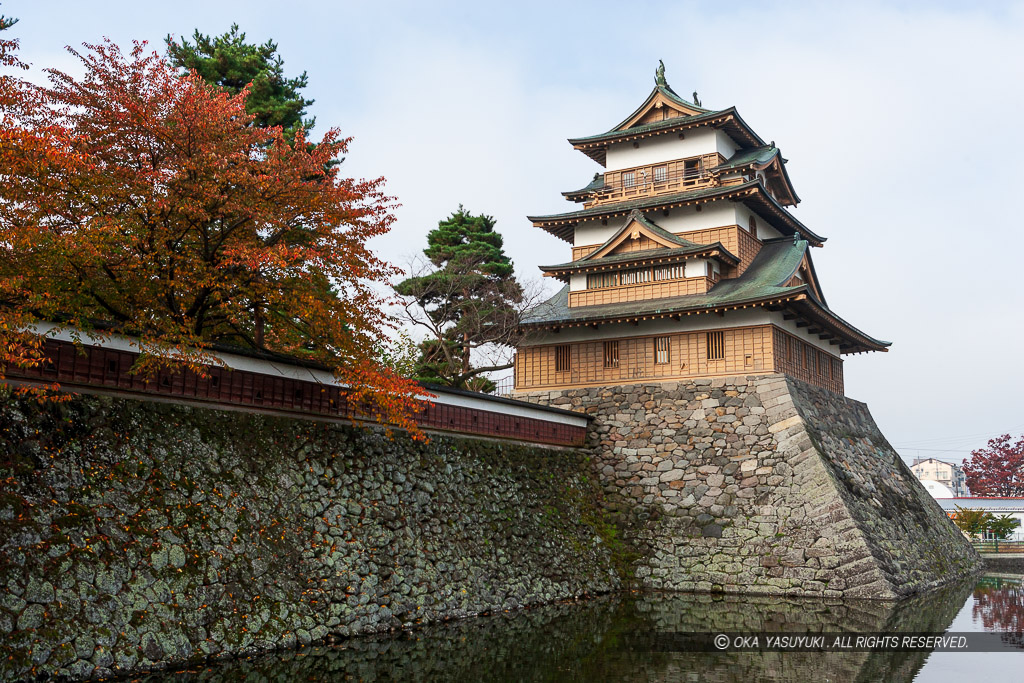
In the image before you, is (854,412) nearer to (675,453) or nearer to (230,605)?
(675,453)

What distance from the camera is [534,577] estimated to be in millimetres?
17109

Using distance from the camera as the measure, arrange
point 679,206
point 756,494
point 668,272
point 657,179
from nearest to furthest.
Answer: point 756,494 < point 668,272 < point 679,206 < point 657,179

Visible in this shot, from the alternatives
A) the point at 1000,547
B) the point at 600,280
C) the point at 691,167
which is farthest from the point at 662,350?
the point at 1000,547

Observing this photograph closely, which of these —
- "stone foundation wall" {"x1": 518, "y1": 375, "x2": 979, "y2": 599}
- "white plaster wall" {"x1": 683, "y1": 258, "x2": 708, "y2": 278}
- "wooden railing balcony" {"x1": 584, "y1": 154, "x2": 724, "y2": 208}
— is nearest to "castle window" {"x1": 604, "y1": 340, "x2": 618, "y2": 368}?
"stone foundation wall" {"x1": 518, "y1": 375, "x2": 979, "y2": 599}

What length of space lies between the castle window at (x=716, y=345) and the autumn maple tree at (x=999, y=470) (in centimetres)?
5487

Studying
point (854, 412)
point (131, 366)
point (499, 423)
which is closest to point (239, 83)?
point (499, 423)

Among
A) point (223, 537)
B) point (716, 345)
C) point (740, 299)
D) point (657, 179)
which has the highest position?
point (657, 179)

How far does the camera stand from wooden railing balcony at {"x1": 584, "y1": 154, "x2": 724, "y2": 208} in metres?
27.0

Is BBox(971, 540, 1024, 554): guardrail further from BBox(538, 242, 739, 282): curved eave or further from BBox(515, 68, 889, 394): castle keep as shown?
BBox(538, 242, 739, 282): curved eave

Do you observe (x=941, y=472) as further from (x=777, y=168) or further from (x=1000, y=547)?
(x=777, y=168)

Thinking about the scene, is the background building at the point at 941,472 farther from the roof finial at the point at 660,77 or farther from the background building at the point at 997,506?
the roof finial at the point at 660,77

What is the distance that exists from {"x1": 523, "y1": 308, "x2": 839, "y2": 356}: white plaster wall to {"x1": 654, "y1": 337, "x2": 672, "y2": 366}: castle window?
222mm

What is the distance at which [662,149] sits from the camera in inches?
1112

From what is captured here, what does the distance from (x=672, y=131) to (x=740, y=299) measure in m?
8.32
